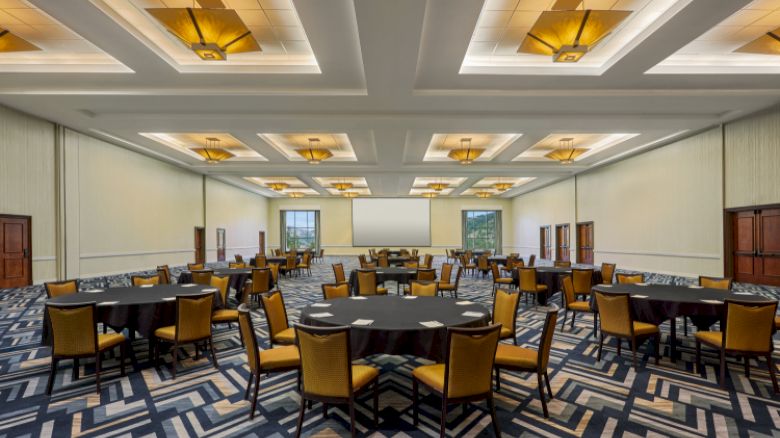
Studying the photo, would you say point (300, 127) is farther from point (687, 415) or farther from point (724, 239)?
point (724, 239)

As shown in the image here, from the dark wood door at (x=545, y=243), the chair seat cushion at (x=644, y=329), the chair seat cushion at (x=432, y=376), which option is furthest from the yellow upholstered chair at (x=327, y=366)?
the dark wood door at (x=545, y=243)

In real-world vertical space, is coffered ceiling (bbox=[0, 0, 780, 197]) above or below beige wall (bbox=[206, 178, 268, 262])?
above

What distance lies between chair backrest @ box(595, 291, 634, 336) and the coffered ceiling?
3.34 meters

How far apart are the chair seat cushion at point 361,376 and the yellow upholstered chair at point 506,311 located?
57.6 inches

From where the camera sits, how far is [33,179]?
8.38 metres

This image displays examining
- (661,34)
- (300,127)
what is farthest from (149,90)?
(661,34)

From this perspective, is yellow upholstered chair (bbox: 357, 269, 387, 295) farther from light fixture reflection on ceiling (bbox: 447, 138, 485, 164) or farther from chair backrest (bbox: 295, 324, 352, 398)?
light fixture reflection on ceiling (bbox: 447, 138, 485, 164)

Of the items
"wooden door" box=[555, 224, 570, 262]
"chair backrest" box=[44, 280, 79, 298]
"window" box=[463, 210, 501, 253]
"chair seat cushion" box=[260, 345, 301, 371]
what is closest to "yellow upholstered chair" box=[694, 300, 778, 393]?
"chair seat cushion" box=[260, 345, 301, 371]

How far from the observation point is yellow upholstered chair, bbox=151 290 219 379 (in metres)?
3.85

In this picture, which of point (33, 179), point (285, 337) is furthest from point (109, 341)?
point (33, 179)

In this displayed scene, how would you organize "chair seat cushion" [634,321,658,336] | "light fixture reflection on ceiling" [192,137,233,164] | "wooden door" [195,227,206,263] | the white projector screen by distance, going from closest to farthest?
"chair seat cushion" [634,321,658,336] < "light fixture reflection on ceiling" [192,137,233,164] < "wooden door" [195,227,206,263] < the white projector screen

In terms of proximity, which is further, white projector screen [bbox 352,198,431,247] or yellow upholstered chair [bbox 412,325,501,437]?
white projector screen [bbox 352,198,431,247]

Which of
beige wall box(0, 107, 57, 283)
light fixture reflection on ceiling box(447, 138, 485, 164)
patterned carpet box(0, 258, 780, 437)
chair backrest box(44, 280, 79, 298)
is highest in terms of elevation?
light fixture reflection on ceiling box(447, 138, 485, 164)

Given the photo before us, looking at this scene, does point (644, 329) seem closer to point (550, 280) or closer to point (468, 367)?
point (468, 367)
